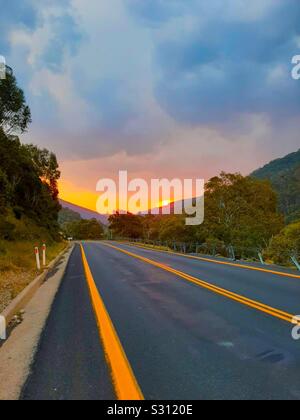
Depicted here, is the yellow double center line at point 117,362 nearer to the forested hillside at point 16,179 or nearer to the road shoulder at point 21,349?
the road shoulder at point 21,349

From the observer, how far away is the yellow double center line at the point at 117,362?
436 centimetres

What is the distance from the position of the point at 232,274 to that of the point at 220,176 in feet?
126

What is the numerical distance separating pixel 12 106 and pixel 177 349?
26.4 metres

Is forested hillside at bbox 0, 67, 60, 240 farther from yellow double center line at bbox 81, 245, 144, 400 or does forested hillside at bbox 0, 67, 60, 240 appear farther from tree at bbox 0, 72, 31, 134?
yellow double center line at bbox 81, 245, 144, 400

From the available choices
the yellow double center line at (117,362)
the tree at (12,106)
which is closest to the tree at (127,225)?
the tree at (12,106)

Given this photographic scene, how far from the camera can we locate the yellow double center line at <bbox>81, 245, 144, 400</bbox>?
4363 mm

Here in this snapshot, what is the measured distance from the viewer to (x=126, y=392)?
14.3 feet

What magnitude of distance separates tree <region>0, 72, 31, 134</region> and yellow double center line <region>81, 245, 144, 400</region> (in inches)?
894

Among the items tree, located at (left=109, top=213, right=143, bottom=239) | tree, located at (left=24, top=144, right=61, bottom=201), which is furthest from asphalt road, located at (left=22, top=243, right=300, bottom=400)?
tree, located at (left=109, top=213, right=143, bottom=239)

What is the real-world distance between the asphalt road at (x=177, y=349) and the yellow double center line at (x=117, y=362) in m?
0.07

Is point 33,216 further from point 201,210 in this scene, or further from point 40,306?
point 40,306

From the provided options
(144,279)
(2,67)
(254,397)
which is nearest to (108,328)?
(254,397)

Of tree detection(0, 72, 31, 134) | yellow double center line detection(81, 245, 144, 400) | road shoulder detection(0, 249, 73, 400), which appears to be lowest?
road shoulder detection(0, 249, 73, 400)

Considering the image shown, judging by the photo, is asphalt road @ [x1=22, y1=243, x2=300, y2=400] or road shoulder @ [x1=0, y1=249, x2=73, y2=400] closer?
asphalt road @ [x1=22, y1=243, x2=300, y2=400]
